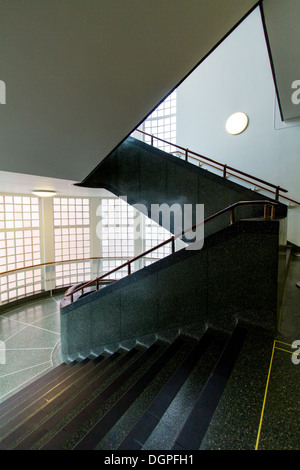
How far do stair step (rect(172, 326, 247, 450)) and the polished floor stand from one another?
3.3 inches

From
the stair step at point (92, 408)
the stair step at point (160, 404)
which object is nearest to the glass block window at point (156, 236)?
the stair step at point (92, 408)

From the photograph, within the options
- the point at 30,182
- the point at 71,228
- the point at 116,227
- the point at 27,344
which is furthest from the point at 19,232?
the point at 27,344

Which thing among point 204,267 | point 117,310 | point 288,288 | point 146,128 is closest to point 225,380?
point 204,267

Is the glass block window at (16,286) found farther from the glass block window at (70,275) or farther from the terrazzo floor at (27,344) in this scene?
the glass block window at (70,275)

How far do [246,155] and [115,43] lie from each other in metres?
5.71

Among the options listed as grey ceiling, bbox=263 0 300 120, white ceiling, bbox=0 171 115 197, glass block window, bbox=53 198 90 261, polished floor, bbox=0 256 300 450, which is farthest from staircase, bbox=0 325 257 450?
glass block window, bbox=53 198 90 261

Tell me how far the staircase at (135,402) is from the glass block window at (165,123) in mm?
9155

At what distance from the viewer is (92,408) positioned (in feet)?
7.67

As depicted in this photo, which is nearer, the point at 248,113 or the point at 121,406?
the point at 121,406

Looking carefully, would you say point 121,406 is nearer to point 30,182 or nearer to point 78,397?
point 78,397

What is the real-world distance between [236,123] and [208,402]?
24.7 feet

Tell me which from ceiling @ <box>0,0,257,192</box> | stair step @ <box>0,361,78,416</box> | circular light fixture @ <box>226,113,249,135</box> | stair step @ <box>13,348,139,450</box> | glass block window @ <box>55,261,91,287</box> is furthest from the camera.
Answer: glass block window @ <box>55,261,91,287</box>

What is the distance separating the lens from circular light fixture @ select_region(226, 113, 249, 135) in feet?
22.0

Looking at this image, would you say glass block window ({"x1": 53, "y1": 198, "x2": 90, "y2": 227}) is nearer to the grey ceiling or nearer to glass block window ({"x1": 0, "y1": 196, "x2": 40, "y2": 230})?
glass block window ({"x1": 0, "y1": 196, "x2": 40, "y2": 230})
